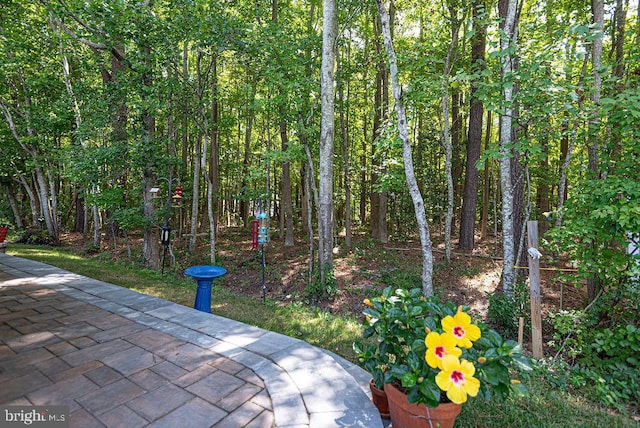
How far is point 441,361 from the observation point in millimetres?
1474

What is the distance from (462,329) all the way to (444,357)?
7.4 inches

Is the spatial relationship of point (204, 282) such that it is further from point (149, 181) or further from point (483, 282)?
point (483, 282)

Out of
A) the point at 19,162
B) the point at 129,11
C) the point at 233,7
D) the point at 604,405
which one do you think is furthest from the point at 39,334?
the point at 19,162

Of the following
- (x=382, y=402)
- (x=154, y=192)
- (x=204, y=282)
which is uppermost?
(x=154, y=192)

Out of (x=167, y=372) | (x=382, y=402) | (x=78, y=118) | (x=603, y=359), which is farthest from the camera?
(x=78, y=118)

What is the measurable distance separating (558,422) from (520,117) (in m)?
3.57

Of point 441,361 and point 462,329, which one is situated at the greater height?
point 462,329

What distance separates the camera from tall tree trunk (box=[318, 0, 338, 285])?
5367 mm

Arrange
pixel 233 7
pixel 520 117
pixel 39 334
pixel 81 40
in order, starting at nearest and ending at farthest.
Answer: pixel 39 334 < pixel 520 117 < pixel 81 40 < pixel 233 7

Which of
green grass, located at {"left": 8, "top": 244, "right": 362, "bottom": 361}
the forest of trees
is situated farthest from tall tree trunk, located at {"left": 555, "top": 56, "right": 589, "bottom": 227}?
green grass, located at {"left": 8, "top": 244, "right": 362, "bottom": 361}

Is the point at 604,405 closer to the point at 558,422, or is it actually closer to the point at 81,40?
the point at 558,422

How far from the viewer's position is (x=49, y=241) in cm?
1107

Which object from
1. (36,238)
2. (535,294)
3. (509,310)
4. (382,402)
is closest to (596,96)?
(535,294)

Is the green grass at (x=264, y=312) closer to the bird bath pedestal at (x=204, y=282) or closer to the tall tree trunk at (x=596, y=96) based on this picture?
the bird bath pedestal at (x=204, y=282)
